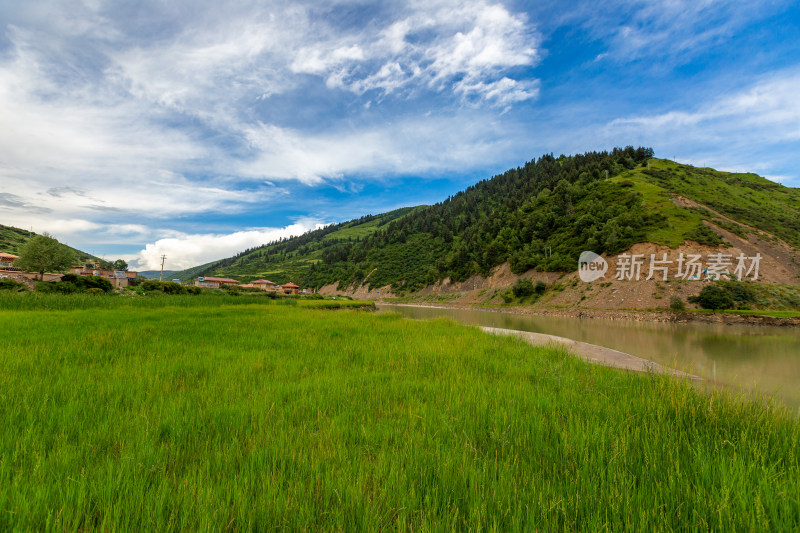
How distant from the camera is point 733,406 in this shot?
4.30m

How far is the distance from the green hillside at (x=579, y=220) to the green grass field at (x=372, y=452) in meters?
Answer: 58.9

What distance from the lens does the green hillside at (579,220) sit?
56.2 metres

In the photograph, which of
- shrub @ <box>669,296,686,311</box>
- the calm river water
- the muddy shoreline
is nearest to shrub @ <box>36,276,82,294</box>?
the calm river water

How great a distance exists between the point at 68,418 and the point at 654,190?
9152 cm

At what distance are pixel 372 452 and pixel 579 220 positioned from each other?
75473 mm

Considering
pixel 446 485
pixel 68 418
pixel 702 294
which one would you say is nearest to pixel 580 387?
pixel 446 485

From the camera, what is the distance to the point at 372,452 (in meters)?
3.05

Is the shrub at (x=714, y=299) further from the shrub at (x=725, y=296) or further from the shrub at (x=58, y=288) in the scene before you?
the shrub at (x=58, y=288)

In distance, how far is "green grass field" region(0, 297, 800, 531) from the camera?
81.0 inches

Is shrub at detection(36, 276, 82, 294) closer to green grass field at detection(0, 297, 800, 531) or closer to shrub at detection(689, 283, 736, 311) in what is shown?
green grass field at detection(0, 297, 800, 531)

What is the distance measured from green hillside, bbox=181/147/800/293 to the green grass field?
5894 centimetres

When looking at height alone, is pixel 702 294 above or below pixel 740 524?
above

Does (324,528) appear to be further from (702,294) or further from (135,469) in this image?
(702,294)

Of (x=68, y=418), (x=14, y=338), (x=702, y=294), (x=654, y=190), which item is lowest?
(x=14, y=338)
